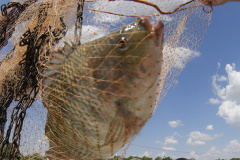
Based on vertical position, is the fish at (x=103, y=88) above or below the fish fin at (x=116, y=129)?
above

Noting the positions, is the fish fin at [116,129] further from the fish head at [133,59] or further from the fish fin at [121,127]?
the fish head at [133,59]

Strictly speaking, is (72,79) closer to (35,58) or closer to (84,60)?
(84,60)

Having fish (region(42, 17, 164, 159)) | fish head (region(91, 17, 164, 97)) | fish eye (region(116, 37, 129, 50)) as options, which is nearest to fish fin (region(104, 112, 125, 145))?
fish (region(42, 17, 164, 159))

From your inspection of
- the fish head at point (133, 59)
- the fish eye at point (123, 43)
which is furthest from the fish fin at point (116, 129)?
the fish eye at point (123, 43)

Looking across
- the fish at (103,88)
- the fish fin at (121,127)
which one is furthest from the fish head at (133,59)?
the fish fin at (121,127)

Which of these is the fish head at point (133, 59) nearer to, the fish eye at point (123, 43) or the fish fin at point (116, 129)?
the fish eye at point (123, 43)

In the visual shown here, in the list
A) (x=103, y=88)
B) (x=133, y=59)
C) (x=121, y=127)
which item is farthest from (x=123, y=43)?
(x=121, y=127)

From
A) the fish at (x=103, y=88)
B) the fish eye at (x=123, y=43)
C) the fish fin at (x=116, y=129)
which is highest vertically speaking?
the fish eye at (x=123, y=43)
